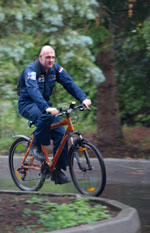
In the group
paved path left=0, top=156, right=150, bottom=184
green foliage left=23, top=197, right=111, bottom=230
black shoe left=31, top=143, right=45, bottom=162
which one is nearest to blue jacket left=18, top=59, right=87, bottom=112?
black shoe left=31, top=143, right=45, bottom=162

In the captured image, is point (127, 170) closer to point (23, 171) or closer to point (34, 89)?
point (23, 171)

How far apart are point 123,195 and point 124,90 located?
5.55m

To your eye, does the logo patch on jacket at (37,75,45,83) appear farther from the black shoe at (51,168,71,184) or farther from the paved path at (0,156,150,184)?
the paved path at (0,156,150,184)

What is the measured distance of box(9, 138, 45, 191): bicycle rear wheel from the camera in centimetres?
674

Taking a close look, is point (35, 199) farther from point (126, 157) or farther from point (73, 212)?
point (126, 157)

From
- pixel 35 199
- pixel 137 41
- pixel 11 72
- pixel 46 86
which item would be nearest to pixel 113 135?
pixel 137 41

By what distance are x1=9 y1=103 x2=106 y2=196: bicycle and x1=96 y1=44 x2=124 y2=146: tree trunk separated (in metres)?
2.79

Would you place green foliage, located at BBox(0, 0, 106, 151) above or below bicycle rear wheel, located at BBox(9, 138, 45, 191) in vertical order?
above

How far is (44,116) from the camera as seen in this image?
6016 mm

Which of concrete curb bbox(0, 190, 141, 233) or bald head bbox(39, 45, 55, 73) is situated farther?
bald head bbox(39, 45, 55, 73)

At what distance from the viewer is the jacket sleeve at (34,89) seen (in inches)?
230

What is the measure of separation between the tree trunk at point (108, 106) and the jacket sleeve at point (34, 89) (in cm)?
359

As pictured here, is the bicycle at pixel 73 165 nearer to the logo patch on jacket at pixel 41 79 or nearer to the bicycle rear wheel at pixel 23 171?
the bicycle rear wheel at pixel 23 171

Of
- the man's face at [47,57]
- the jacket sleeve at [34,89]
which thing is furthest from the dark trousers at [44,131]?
the man's face at [47,57]
